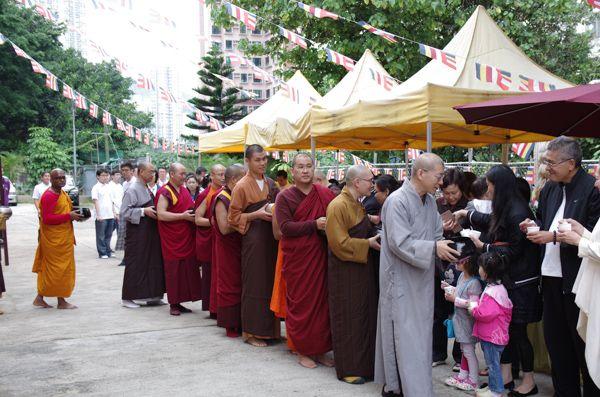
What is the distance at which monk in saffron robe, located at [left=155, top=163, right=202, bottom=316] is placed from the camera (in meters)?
7.58

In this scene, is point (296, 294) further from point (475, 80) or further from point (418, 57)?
point (418, 57)

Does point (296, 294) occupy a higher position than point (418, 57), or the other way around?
point (418, 57)

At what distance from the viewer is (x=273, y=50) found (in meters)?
15.6

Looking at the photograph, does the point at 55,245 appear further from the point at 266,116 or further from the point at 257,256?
the point at 266,116

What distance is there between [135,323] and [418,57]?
29.6ft

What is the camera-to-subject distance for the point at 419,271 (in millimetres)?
4270

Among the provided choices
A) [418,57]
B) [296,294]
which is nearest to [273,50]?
[418,57]

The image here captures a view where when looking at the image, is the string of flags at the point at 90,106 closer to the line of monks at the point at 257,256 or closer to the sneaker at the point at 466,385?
the line of monks at the point at 257,256

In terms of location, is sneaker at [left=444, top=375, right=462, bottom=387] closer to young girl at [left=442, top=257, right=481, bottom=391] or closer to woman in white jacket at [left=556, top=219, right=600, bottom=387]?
young girl at [left=442, top=257, right=481, bottom=391]

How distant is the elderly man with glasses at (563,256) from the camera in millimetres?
3877

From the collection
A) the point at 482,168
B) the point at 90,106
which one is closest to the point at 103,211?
the point at 90,106

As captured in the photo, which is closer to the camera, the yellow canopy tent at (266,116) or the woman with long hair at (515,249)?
the woman with long hair at (515,249)

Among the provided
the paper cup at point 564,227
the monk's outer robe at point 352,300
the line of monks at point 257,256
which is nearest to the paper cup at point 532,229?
the paper cup at point 564,227

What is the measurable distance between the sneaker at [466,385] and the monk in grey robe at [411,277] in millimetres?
522
